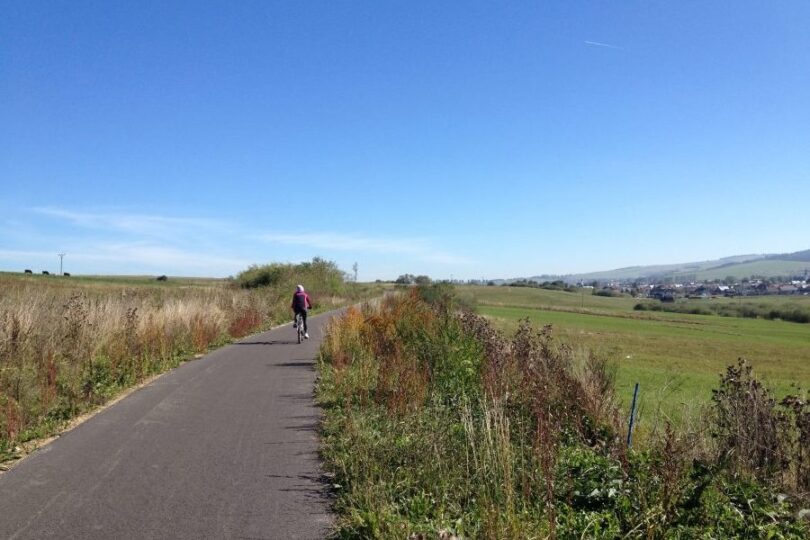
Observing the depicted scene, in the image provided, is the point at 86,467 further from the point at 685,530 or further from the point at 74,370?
the point at 685,530

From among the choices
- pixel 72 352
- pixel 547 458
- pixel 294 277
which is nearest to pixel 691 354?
pixel 294 277

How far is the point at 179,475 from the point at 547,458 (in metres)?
3.86

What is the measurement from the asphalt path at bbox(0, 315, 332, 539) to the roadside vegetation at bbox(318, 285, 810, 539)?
0.47 m

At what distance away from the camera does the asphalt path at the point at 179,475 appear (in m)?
5.35

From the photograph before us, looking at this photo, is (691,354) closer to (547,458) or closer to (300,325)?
(300,325)

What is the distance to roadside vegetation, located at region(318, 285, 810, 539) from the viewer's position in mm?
5195

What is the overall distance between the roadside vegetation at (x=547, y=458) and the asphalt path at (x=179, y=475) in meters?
0.47

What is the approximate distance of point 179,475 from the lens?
6.66 meters

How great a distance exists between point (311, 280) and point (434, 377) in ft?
143

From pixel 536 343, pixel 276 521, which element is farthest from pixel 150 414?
pixel 536 343

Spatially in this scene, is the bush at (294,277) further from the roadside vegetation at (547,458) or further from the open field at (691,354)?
the roadside vegetation at (547,458)

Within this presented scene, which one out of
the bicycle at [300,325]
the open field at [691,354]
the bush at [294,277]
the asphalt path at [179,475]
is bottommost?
the open field at [691,354]

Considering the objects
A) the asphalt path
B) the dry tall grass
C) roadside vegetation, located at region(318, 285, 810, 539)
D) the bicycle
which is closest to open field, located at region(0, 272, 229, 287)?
the bicycle

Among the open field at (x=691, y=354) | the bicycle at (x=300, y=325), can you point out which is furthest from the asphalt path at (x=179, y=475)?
the bicycle at (x=300, y=325)
